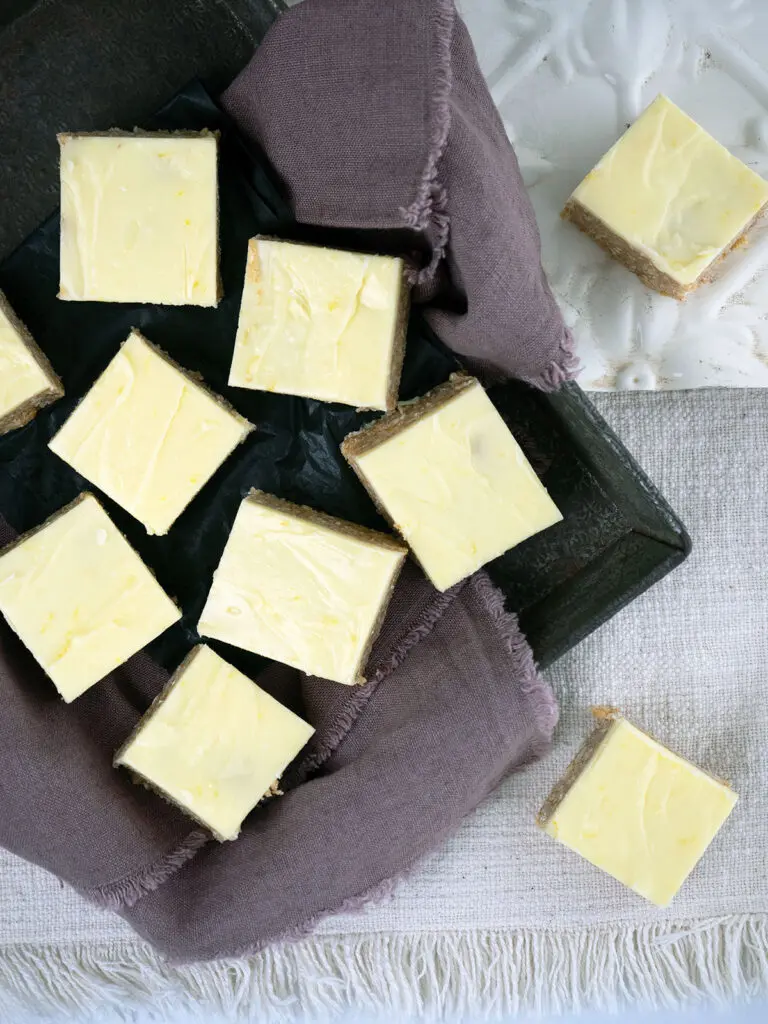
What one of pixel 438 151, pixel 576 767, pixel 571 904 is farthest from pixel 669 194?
pixel 571 904

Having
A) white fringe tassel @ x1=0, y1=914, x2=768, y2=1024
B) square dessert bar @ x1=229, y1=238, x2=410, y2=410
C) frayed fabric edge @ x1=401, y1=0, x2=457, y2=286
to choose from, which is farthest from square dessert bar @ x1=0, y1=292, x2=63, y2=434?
white fringe tassel @ x1=0, y1=914, x2=768, y2=1024

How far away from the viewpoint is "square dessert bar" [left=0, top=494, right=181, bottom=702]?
61.6 inches

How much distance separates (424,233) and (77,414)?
26.2 inches

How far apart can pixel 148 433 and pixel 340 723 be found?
0.62 meters

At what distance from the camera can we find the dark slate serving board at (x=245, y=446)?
1.54 metres

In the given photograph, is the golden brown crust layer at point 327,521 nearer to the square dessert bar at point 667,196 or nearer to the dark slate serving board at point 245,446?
the dark slate serving board at point 245,446

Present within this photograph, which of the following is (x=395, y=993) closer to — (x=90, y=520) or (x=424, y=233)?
(x=90, y=520)

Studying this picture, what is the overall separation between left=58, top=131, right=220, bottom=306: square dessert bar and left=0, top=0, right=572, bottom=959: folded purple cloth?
0.44ft

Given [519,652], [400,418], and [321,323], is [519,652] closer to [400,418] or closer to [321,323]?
[400,418]

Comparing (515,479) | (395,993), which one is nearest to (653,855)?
(395,993)

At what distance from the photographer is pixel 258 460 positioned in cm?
164

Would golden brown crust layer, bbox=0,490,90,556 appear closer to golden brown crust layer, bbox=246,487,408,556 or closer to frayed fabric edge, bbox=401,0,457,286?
golden brown crust layer, bbox=246,487,408,556

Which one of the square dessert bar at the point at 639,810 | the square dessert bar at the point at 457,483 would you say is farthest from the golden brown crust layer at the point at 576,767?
the square dessert bar at the point at 457,483

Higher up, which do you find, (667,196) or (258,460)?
(667,196)
